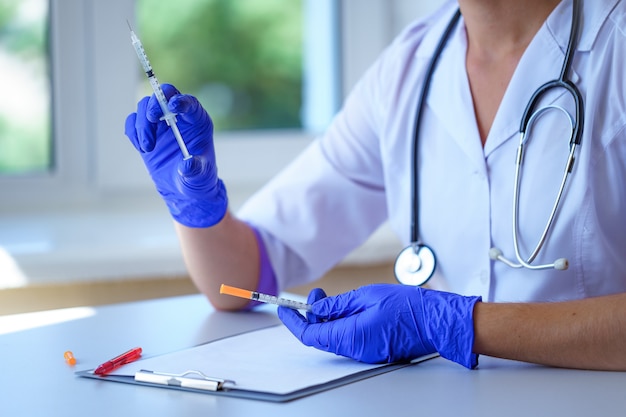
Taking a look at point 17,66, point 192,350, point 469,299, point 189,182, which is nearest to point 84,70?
point 17,66

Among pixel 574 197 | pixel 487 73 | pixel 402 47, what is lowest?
pixel 574 197

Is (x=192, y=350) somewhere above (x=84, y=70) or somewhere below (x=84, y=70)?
below

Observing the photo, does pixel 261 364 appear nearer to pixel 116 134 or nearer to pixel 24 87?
pixel 116 134

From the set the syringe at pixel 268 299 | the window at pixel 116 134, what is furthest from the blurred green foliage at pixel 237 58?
the syringe at pixel 268 299

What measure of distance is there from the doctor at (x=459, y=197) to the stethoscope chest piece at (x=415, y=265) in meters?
0.01

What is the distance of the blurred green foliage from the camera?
251 cm

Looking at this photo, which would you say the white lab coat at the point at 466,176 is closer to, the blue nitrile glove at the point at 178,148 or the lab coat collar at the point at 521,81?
the lab coat collar at the point at 521,81

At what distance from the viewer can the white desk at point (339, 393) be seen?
850mm

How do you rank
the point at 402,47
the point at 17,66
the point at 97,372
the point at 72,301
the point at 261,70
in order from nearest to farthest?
the point at 97,372
the point at 402,47
the point at 72,301
the point at 17,66
the point at 261,70

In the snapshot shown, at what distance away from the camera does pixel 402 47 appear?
153cm

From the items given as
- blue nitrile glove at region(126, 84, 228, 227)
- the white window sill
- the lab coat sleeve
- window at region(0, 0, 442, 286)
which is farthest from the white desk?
window at region(0, 0, 442, 286)

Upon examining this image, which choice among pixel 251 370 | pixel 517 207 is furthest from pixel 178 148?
pixel 517 207

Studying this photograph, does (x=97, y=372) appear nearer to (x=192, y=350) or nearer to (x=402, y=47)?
(x=192, y=350)

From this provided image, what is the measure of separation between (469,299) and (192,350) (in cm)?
36
